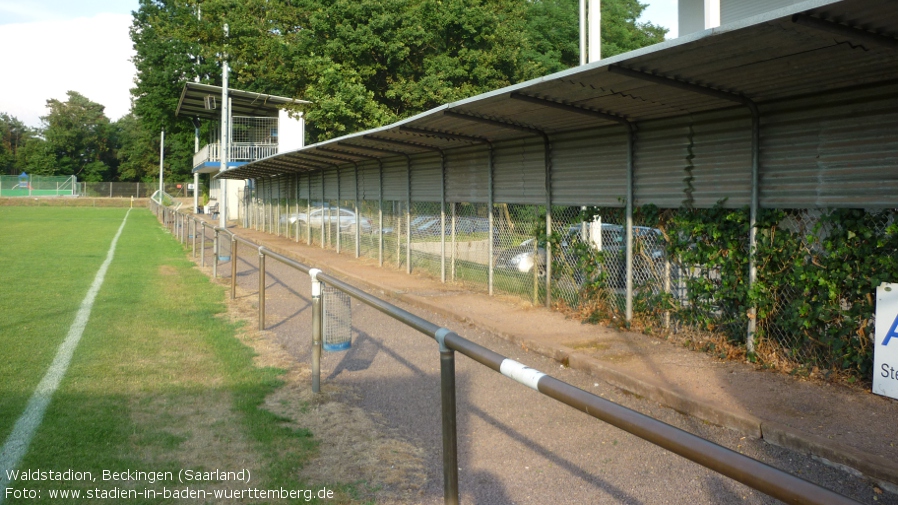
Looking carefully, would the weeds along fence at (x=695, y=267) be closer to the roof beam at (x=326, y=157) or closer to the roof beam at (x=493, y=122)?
the roof beam at (x=493, y=122)

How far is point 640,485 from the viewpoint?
4.52 metres

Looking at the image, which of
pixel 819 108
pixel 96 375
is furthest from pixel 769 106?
pixel 96 375

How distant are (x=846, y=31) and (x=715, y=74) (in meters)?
1.56

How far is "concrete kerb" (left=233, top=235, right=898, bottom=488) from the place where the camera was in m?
4.63

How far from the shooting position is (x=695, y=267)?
823 cm

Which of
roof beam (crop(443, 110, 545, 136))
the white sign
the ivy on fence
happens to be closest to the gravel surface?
the white sign

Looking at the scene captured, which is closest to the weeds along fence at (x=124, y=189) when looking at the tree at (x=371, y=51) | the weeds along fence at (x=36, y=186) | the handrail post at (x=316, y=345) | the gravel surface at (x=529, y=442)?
the weeds along fence at (x=36, y=186)

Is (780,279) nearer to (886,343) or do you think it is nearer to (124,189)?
(886,343)

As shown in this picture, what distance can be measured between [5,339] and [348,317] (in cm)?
472

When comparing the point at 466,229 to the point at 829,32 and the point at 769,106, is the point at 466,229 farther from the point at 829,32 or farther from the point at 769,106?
the point at 829,32

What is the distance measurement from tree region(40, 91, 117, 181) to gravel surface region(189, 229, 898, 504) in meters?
96.2

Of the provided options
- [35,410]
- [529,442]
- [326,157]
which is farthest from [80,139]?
[529,442]

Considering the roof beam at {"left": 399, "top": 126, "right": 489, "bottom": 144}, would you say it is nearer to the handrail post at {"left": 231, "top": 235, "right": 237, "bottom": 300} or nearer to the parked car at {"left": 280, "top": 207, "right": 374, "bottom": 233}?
the handrail post at {"left": 231, "top": 235, "right": 237, "bottom": 300}

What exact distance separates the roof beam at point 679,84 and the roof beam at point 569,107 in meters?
1.73
